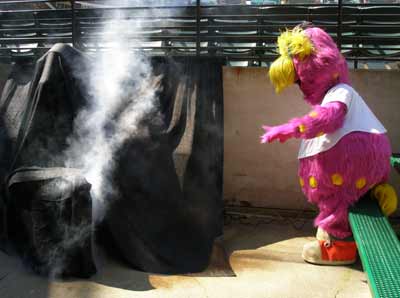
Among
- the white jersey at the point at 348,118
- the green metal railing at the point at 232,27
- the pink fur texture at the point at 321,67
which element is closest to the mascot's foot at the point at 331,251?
the white jersey at the point at 348,118

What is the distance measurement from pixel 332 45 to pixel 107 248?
90.1 inches

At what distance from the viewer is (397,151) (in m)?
4.24

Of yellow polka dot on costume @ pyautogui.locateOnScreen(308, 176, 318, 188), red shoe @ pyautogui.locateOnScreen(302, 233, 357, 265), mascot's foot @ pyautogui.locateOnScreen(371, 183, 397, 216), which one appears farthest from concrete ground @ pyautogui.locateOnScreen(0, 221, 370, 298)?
yellow polka dot on costume @ pyautogui.locateOnScreen(308, 176, 318, 188)

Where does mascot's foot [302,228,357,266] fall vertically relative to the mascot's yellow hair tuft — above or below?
below

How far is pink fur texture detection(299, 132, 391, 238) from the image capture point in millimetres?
3162

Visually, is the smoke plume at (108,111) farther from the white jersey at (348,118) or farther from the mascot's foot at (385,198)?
the mascot's foot at (385,198)

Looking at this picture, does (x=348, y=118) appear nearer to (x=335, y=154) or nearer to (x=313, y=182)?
(x=335, y=154)

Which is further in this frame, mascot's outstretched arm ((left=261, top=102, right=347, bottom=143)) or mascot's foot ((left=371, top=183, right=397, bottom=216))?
mascot's foot ((left=371, top=183, right=397, bottom=216))

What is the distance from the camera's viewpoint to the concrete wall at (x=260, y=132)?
165 inches

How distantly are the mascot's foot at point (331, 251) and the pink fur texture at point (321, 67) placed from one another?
110cm

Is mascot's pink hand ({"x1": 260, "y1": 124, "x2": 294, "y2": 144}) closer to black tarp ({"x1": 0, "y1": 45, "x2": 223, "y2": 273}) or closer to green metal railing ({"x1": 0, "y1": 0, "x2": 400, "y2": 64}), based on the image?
black tarp ({"x1": 0, "y1": 45, "x2": 223, "y2": 273})

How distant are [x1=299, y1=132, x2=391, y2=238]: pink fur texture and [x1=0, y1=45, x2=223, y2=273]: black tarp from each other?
939 millimetres

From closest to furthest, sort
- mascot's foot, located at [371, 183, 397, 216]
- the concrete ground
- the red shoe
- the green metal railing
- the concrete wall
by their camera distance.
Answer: the concrete ground < mascot's foot, located at [371, 183, 397, 216] < the red shoe < the concrete wall < the green metal railing

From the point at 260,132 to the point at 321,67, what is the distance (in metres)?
1.31
